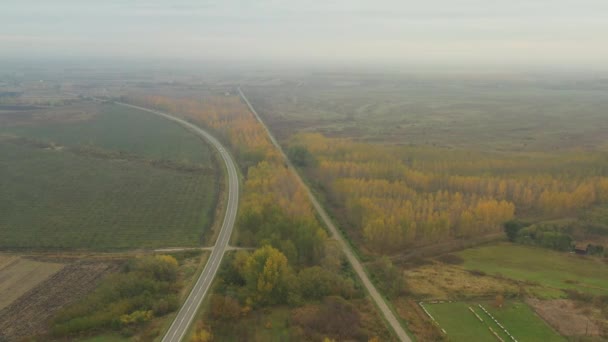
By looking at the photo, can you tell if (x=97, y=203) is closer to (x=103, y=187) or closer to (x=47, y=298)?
(x=103, y=187)

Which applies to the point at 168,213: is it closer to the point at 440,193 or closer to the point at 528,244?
the point at 440,193

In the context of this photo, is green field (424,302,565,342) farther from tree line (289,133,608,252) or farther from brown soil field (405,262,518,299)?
tree line (289,133,608,252)

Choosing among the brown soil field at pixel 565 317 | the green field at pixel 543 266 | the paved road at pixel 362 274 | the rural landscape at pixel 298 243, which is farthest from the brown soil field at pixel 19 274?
the brown soil field at pixel 565 317

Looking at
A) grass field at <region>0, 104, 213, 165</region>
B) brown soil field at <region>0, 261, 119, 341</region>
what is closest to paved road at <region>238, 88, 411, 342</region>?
brown soil field at <region>0, 261, 119, 341</region>

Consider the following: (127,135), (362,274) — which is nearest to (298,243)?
(362,274)

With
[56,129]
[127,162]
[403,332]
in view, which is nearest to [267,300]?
[403,332]

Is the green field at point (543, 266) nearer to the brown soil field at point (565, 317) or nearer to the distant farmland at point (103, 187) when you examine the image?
the brown soil field at point (565, 317)
